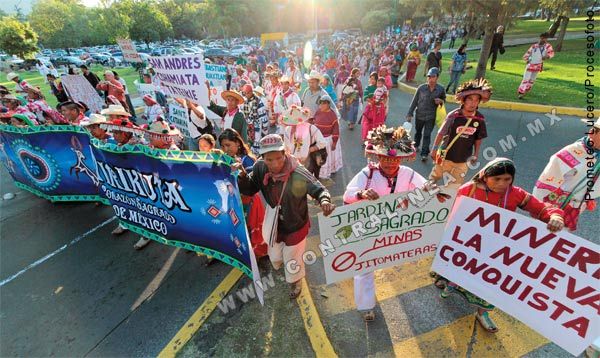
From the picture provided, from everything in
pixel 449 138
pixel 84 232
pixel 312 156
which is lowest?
pixel 84 232

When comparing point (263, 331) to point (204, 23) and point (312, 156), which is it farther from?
point (204, 23)

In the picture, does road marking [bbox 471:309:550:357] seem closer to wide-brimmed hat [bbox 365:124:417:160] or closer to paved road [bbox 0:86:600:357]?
paved road [bbox 0:86:600:357]

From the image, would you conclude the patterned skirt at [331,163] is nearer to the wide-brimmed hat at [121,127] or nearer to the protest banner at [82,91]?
the wide-brimmed hat at [121,127]

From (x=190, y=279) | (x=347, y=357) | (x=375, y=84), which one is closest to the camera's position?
(x=347, y=357)

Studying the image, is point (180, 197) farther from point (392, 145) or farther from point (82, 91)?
point (82, 91)

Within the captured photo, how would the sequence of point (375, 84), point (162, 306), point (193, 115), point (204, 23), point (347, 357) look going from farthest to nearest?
point (204, 23)
point (375, 84)
point (193, 115)
point (162, 306)
point (347, 357)

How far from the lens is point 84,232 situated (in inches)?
211

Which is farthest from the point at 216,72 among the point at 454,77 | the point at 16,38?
the point at 16,38

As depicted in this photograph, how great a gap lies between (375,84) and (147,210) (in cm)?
632

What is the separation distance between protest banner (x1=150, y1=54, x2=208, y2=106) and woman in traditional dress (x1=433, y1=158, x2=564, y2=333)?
3.95 meters

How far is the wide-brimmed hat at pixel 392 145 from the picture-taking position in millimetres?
2938

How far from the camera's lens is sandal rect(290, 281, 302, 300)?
3734 mm

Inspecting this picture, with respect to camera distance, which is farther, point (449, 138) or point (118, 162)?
point (449, 138)

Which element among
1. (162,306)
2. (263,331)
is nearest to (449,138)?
(263,331)
